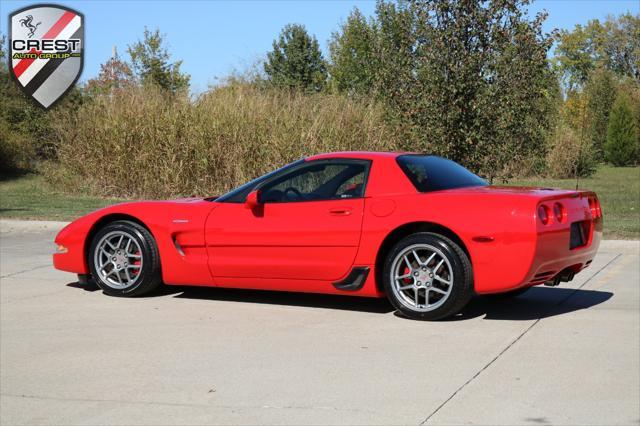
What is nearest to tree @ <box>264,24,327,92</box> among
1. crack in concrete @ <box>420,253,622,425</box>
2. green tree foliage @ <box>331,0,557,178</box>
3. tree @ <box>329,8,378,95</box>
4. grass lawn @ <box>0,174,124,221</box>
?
tree @ <box>329,8,378,95</box>

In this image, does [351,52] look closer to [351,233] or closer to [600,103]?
[600,103]

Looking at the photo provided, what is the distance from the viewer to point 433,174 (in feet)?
24.3

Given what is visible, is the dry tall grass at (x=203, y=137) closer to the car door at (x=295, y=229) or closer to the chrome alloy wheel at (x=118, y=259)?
the chrome alloy wheel at (x=118, y=259)

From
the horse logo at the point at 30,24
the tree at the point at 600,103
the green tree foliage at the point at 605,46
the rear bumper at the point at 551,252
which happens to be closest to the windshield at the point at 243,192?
the rear bumper at the point at 551,252

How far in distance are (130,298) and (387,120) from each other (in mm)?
12692

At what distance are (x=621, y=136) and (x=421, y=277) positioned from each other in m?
40.5

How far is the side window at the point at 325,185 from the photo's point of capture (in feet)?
24.0

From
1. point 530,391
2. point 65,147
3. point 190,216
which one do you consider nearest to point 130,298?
point 190,216

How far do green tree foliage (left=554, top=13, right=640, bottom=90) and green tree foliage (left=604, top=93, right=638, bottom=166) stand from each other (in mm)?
42393

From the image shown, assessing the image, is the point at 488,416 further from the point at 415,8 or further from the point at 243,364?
the point at 415,8

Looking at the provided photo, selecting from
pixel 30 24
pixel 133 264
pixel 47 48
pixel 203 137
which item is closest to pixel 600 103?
pixel 47 48

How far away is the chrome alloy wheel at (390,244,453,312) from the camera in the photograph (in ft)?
22.4

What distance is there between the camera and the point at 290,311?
24.4ft

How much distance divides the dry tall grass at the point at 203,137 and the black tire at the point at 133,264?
11653mm
